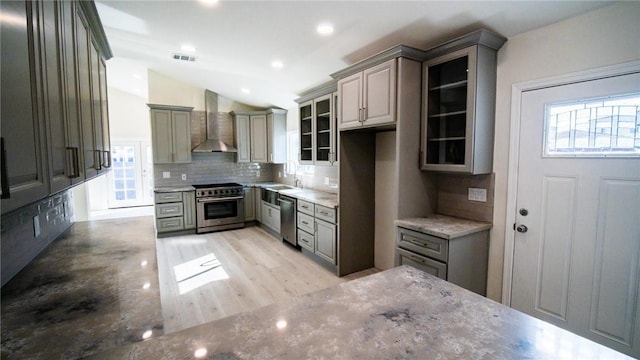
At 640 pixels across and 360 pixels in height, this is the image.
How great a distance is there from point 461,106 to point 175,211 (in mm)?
5088

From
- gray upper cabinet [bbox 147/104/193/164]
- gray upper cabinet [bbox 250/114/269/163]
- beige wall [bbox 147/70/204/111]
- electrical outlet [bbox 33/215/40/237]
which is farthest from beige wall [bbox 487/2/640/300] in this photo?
beige wall [bbox 147/70/204/111]

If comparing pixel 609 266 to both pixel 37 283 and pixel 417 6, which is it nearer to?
pixel 417 6

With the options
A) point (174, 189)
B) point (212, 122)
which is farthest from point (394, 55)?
point (174, 189)

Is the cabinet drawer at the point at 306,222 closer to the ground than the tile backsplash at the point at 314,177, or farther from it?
closer to the ground

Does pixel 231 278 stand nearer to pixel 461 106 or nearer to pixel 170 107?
pixel 461 106

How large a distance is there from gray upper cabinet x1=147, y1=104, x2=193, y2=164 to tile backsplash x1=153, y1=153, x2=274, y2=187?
0.93 feet

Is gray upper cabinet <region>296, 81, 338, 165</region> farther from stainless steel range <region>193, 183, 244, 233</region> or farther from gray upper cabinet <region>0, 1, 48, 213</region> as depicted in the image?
gray upper cabinet <region>0, 1, 48, 213</region>

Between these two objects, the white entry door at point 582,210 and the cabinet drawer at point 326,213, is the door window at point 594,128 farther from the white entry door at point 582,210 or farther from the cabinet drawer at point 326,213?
the cabinet drawer at point 326,213

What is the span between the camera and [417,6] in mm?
2143

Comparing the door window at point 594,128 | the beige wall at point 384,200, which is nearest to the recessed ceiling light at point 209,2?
the beige wall at point 384,200

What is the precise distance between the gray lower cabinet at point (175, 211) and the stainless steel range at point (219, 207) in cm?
13

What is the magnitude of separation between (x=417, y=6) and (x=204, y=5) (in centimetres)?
183

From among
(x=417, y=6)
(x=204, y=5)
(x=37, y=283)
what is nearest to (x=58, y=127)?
(x=37, y=283)

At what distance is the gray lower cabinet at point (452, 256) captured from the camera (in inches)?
92.3
